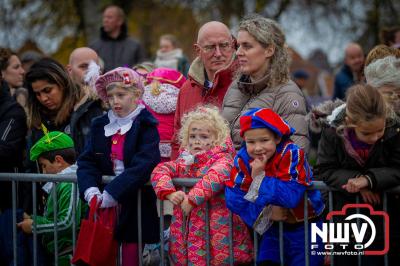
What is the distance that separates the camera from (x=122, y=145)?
20.6ft

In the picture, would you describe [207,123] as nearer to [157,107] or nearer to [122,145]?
[122,145]

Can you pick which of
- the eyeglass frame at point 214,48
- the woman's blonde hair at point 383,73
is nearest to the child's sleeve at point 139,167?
the eyeglass frame at point 214,48

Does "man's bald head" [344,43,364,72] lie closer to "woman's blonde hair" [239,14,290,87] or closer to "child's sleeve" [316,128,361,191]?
"woman's blonde hair" [239,14,290,87]

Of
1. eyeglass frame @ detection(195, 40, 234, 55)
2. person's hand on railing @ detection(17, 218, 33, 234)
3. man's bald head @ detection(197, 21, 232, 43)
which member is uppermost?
man's bald head @ detection(197, 21, 232, 43)

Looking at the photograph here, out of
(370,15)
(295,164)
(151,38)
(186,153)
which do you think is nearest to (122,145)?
(186,153)

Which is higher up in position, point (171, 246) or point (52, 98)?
point (52, 98)

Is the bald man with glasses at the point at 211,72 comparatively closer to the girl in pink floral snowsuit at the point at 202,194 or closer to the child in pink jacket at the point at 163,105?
the child in pink jacket at the point at 163,105

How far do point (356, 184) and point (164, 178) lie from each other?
133 cm

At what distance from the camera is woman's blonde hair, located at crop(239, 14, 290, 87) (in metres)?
6.38

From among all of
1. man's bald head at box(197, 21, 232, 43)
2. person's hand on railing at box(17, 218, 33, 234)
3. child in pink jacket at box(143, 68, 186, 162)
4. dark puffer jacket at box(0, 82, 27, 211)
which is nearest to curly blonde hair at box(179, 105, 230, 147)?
man's bald head at box(197, 21, 232, 43)

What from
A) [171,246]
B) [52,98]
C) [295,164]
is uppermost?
[52,98]

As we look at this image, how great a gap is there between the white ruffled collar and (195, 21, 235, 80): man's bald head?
931mm

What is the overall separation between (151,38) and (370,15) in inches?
368

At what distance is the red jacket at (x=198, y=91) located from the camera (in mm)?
6977
